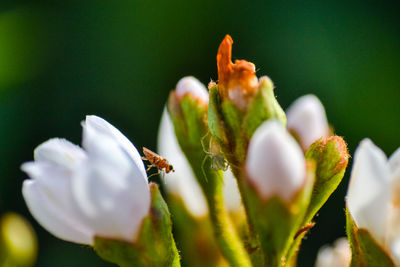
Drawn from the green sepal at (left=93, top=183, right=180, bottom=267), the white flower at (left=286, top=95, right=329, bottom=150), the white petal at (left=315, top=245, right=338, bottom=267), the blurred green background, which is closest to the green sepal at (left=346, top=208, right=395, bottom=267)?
the green sepal at (left=93, top=183, right=180, bottom=267)

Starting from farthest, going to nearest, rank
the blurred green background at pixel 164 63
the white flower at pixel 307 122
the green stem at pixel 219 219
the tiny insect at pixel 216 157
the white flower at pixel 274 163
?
the blurred green background at pixel 164 63, the white flower at pixel 307 122, the green stem at pixel 219 219, the tiny insect at pixel 216 157, the white flower at pixel 274 163

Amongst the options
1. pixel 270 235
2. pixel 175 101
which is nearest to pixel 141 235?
pixel 270 235

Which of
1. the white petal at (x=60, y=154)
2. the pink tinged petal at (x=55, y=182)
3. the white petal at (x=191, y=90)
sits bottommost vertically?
the pink tinged petal at (x=55, y=182)

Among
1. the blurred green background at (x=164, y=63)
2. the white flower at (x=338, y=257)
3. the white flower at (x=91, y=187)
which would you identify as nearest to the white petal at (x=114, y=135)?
the white flower at (x=91, y=187)

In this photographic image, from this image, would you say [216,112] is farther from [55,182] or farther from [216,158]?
[55,182]

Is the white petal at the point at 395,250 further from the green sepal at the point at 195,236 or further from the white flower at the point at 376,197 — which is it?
the green sepal at the point at 195,236

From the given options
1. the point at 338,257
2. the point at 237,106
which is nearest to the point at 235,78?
the point at 237,106

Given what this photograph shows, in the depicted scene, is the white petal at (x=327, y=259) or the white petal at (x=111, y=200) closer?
the white petal at (x=111, y=200)
